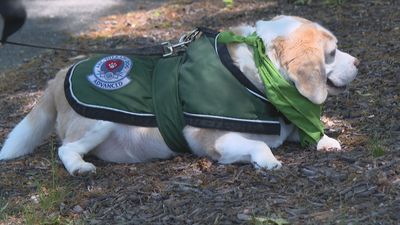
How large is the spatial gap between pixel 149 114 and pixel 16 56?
416 cm

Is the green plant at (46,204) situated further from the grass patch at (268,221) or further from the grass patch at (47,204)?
the grass patch at (268,221)

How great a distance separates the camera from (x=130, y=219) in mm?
3809

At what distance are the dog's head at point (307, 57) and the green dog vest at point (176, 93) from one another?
0.83 ft

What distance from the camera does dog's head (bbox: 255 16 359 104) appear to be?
14.4 feet

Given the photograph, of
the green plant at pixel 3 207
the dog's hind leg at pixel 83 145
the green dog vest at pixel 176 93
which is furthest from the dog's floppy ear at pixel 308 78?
the green plant at pixel 3 207

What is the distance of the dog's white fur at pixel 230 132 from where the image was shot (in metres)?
4.40

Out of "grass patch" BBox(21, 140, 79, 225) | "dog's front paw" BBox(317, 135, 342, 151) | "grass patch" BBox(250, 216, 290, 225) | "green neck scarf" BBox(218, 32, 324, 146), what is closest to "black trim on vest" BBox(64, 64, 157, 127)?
"grass patch" BBox(21, 140, 79, 225)

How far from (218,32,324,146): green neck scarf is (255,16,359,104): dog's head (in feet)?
0.19

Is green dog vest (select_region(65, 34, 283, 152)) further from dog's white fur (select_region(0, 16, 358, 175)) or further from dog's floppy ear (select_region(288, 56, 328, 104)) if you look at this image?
dog's floppy ear (select_region(288, 56, 328, 104))

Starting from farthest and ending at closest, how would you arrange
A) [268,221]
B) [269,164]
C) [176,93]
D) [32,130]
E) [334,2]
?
[334,2] → [32,130] → [176,93] → [269,164] → [268,221]

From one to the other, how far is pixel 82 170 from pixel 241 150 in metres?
0.98

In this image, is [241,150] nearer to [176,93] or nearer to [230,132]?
[230,132]

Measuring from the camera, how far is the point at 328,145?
15.0 ft

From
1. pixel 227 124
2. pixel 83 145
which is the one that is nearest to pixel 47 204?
pixel 83 145
